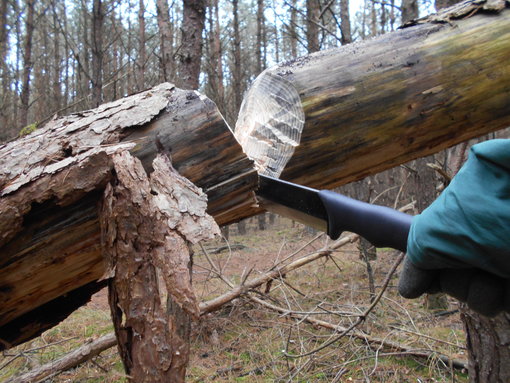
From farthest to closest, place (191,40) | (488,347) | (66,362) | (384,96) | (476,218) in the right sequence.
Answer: (191,40) → (66,362) → (488,347) → (384,96) → (476,218)

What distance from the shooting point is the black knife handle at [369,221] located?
46.1 inches

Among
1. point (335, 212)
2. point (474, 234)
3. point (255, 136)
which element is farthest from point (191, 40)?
point (474, 234)

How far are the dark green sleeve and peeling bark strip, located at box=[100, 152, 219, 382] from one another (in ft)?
1.95

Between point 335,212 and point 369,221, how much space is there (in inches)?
5.2

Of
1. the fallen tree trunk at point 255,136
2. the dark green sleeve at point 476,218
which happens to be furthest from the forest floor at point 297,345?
the dark green sleeve at point 476,218

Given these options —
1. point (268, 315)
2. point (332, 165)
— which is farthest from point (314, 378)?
point (332, 165)

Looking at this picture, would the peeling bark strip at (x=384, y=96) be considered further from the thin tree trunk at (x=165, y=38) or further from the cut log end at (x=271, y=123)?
the thin tree trunk at (x=165, y=38)

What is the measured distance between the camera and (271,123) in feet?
5.39

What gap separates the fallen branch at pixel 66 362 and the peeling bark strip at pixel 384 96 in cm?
277

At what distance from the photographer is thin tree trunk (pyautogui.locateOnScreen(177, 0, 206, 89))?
4277 mm

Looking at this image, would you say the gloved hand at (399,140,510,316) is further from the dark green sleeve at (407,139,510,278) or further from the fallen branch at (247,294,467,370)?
the fallen branch at (247,294,467,370)

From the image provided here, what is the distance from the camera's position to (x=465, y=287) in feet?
3.25

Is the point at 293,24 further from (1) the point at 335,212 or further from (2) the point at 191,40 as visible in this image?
(1) the point at 335,212

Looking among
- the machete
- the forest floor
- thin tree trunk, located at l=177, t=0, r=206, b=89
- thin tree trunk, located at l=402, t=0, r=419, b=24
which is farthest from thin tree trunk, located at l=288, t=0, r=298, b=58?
the machete
